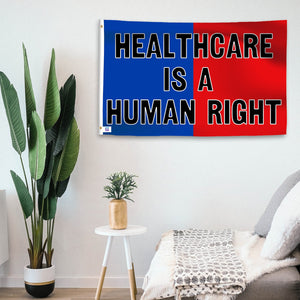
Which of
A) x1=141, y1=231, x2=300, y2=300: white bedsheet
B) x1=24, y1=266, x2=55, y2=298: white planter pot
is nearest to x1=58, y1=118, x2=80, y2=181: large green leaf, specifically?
x1=24, y1=266, x2=55, y2=298: white planter pot

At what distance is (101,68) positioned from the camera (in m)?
3.48

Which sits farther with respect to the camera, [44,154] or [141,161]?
[141,161]

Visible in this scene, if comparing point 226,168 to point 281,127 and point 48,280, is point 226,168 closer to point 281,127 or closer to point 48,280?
point 281,127

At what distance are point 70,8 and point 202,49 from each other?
3.21ft

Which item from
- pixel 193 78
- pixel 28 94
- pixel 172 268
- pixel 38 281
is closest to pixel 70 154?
pixel 28 94

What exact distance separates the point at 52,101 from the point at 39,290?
1.23 m

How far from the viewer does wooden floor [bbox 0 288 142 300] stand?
3.24 metres

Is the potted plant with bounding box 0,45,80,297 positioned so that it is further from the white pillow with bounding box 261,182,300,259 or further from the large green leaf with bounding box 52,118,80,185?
the white pillow with bounding box 261,182,300,259

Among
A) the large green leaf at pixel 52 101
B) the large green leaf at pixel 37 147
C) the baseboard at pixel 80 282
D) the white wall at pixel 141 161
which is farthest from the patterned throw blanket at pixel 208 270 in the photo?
the large green leaf at pixel 52 101

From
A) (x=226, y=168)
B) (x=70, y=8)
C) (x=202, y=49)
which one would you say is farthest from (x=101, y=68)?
(x=226, y=168)

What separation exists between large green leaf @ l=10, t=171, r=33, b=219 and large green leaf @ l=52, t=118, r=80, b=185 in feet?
0.66

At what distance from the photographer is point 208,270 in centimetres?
217

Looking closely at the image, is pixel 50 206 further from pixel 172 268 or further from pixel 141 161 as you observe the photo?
pixel 172 268

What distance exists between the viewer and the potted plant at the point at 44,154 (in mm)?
3197
